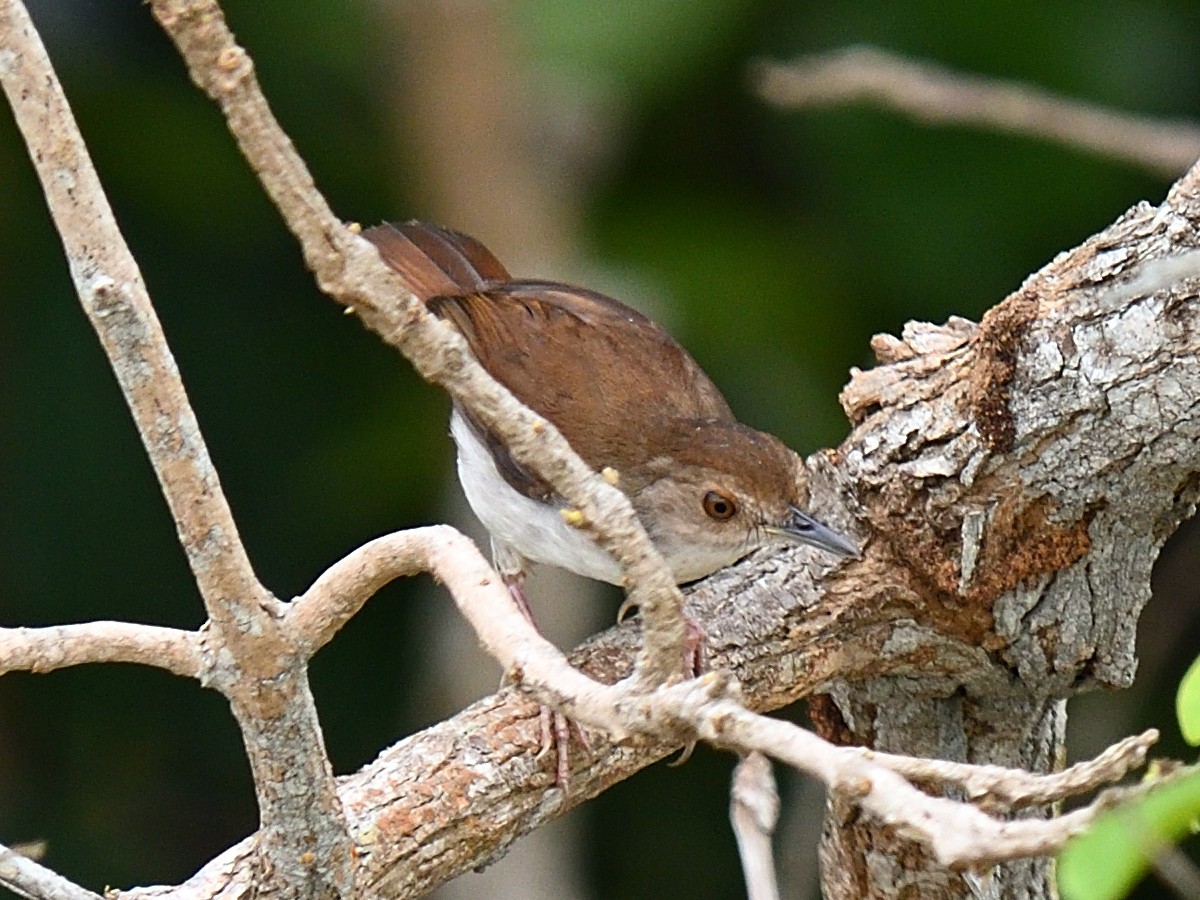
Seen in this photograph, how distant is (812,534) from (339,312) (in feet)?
9.10

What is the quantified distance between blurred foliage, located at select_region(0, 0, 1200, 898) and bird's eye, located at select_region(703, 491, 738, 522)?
5.20ft

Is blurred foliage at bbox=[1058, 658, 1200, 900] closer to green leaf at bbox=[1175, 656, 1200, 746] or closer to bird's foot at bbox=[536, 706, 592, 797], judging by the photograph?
green leaf at bbox=[1175, 656, 1200, 746]

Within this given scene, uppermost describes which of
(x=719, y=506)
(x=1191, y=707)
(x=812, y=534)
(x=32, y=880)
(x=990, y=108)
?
(x=990, y=108)

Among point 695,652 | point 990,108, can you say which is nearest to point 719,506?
point 695,652

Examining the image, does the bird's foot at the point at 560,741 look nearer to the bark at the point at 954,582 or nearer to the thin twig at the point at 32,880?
the bark at the point at 954,582

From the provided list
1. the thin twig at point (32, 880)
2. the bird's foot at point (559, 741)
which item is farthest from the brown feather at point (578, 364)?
the thin twig at point (32, 880)

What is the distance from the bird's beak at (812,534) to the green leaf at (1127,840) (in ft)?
6.18

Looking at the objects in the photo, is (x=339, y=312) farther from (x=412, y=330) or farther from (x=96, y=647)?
(x=412, y=330)

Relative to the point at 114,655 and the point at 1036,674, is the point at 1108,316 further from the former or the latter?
the point at 114,655

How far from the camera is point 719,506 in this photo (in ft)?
11.7

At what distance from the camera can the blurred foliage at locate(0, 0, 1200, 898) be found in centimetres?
512

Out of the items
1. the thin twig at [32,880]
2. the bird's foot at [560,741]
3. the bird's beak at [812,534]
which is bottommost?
the thin twig at [32,880]

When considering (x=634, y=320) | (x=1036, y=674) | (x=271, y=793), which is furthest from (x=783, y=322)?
(x=271, y=793)

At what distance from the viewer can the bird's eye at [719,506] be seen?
355cm
